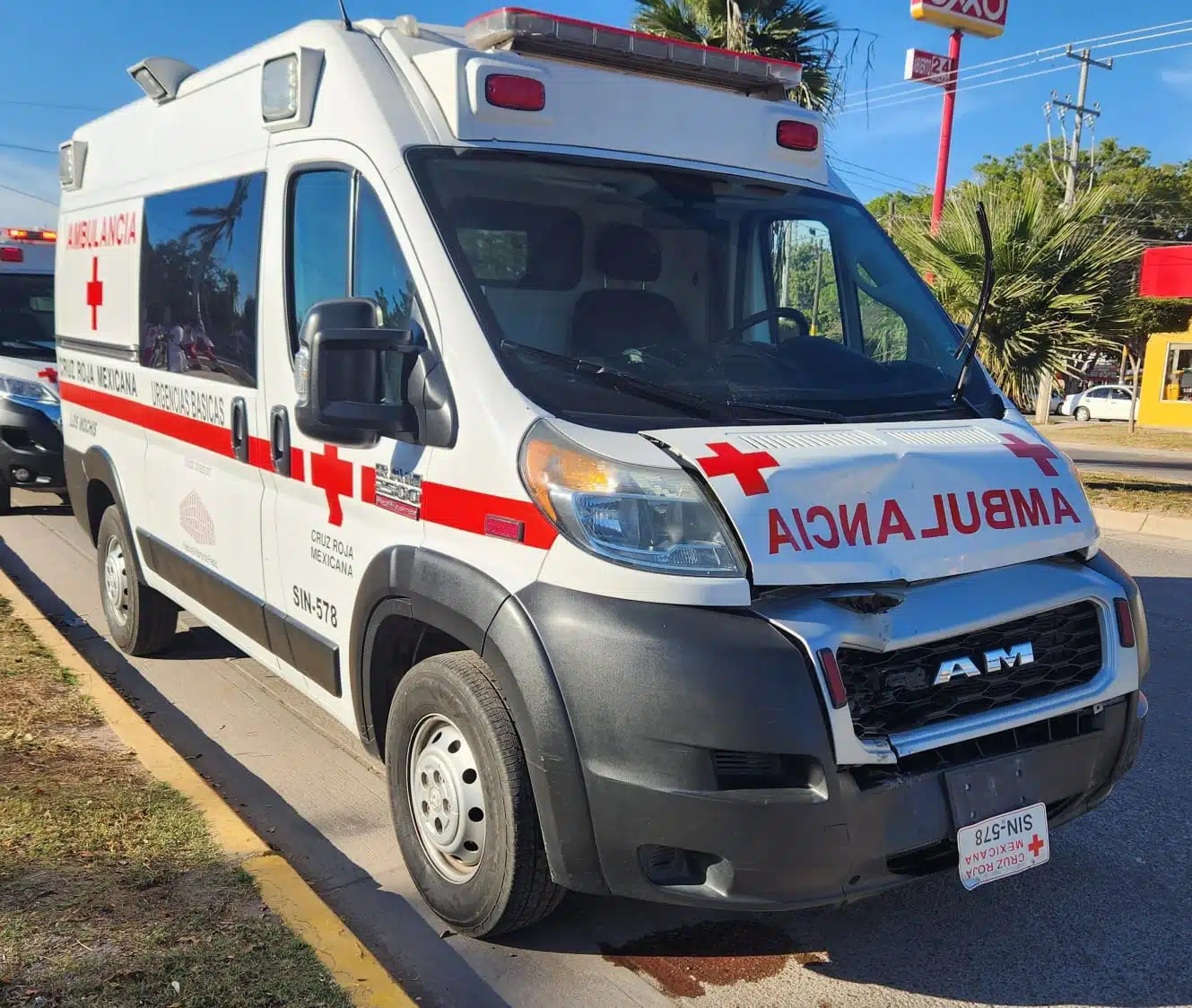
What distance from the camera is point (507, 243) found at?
3332 millimetres

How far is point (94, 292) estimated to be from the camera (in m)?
5.87

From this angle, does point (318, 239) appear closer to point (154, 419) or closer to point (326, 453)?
point (326, 453)

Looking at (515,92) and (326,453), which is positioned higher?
(515,92)

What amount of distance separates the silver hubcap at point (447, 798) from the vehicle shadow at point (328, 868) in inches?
9.1

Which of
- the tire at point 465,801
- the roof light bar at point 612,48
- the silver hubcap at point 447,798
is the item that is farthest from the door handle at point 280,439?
the roof light bar at point 612,48

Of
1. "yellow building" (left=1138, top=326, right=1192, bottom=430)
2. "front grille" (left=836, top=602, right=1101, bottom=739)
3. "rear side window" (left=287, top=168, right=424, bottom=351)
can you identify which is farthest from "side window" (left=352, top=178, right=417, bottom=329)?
"yellow building" (left=1138, top=326, right=1192, bottom=430)

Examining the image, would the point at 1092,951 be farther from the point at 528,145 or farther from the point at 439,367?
the point at 528,145

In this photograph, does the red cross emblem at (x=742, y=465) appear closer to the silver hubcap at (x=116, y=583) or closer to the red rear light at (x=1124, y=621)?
the red rear light at (x=1124, y=621)

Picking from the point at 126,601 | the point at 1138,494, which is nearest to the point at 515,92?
the point at 126,601

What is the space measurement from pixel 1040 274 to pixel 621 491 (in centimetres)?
1041

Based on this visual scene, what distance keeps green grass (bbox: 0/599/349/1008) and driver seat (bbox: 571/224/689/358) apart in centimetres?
180

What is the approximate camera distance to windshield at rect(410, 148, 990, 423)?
3.15 meters

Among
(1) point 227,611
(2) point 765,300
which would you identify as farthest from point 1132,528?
(1) point 227,611

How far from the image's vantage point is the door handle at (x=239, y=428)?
412 cm
